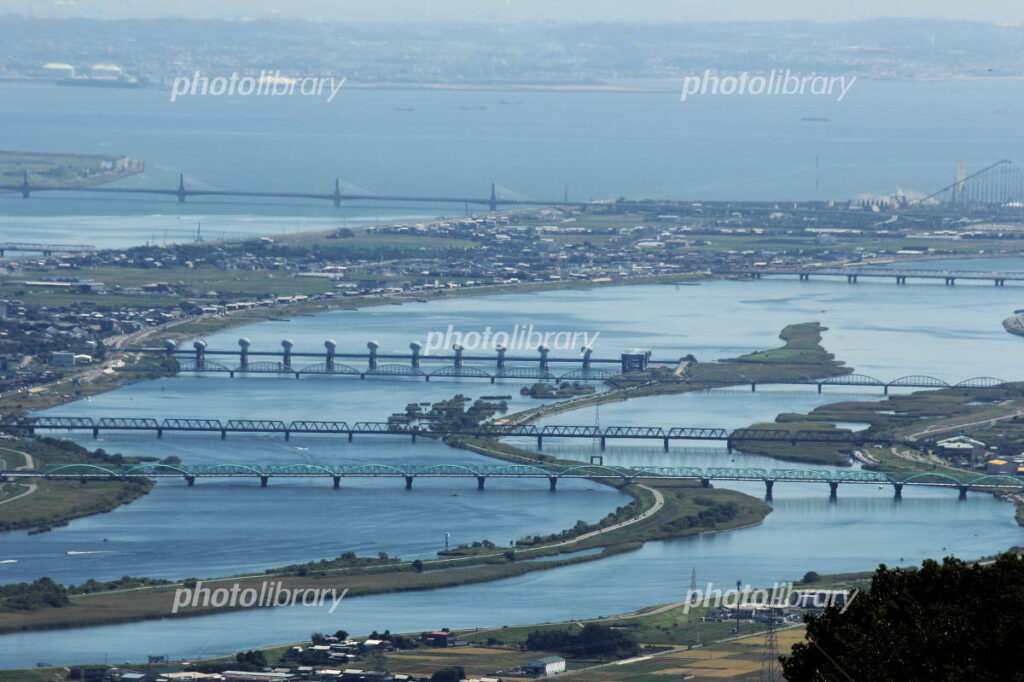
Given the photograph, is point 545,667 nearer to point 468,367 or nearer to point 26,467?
point 26,467

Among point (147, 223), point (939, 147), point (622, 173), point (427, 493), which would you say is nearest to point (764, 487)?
point (427, 493)

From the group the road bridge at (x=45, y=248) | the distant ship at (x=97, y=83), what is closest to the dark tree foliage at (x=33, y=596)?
the road bridge at (x=45, y=248)

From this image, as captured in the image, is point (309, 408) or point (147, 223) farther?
point (147, 223)

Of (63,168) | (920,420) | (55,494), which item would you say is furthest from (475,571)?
(63,168)

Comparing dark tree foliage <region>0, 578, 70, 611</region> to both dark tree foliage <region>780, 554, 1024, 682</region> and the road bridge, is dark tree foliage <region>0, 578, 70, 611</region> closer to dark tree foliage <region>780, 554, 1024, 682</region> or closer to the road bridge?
dark tree foliage <region>780, 554, 1024, 682</region>

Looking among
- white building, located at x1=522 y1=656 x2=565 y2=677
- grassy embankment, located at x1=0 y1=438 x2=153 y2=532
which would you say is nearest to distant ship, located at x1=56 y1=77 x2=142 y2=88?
grassy embankment, located at x1=0 y1=438 x2=153 y2=532

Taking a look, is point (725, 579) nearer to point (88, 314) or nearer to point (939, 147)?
point (88, 314)
